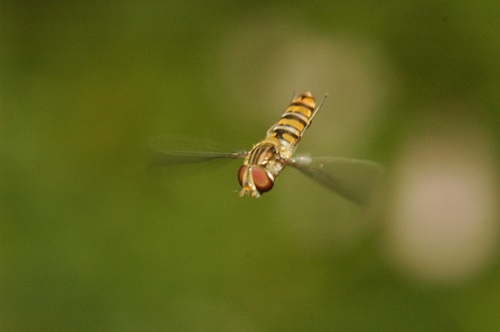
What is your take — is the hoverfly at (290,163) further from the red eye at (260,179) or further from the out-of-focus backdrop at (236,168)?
the out-of-focus backdrop at (236,168)

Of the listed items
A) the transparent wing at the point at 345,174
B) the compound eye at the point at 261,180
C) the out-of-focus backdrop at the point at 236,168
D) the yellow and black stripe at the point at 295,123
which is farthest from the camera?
the out-of-focus backdrop at the point at 236,168

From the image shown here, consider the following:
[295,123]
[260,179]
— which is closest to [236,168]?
[295,123]

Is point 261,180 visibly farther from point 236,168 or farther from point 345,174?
point 236,168

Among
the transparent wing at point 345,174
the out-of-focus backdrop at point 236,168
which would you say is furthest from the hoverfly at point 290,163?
the out-of-focus backdrop at point 236,168

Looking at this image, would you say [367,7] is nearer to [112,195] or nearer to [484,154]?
[484,154]

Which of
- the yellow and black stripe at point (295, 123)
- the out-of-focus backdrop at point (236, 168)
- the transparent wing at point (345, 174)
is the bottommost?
the transparent wing at point (345, 174)

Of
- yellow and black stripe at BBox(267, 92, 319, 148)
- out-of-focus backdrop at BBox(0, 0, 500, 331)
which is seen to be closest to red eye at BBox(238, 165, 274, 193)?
yellow and black stripe at BBox(267, 92, 319, 148)
